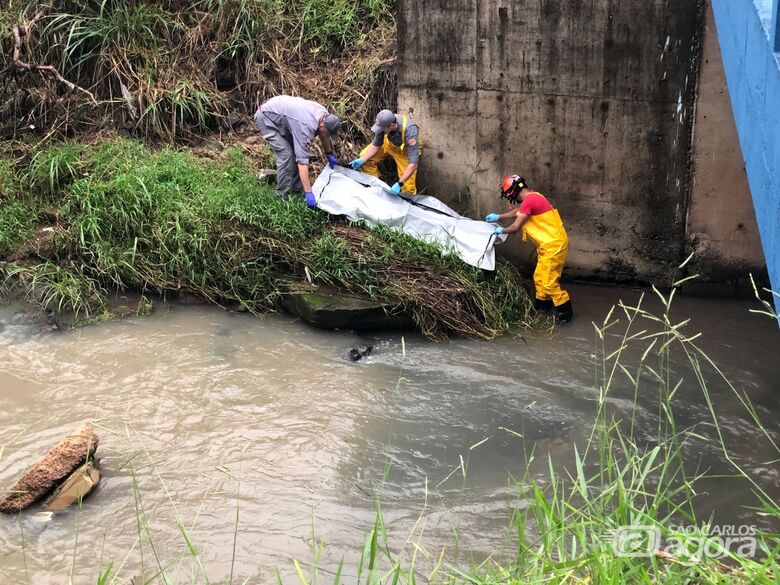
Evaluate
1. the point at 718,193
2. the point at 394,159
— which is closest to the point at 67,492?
the point at 394,159

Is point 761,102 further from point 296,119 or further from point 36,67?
point 36,67

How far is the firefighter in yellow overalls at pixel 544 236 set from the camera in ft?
25.5

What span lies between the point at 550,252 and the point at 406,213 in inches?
53.9

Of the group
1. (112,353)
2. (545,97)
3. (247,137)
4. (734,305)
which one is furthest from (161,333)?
(734,305)

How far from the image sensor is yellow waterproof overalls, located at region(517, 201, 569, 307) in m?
7.76

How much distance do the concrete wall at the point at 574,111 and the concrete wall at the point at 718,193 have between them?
5 cm

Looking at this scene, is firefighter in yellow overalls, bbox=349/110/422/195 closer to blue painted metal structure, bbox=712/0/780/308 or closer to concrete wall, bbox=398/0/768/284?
concrete wall, bbox=398/0/768/284

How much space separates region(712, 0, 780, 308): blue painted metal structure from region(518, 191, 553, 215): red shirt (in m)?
2.70

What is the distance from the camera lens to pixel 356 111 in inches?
360

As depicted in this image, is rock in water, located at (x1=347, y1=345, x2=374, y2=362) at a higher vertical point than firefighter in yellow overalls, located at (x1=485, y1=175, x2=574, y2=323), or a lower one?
lower

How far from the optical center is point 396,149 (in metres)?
8.46

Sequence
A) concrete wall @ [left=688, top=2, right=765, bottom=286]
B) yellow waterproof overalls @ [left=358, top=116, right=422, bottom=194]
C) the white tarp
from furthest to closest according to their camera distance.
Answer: yellow waterproof overalls @ [left=358, top=116, right=422, bottom=194]
the white tarp
concrete wall @ [left=688, top=2, right=765, bottom=286]

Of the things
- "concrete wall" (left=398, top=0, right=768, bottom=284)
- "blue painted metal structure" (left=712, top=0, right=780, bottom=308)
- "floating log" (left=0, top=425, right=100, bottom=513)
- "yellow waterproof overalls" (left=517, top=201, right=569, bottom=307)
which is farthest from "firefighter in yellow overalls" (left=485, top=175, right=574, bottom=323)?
"floating log" (left=0, top=425, right=100, bottom=513)

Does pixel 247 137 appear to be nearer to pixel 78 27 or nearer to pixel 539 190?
pixel 78 27
